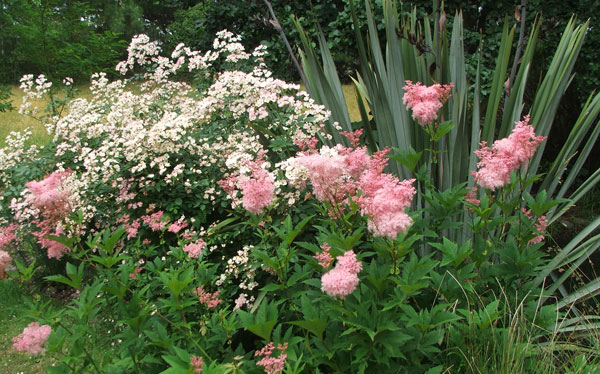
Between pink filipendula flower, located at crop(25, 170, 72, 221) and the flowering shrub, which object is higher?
pink filipendula flower, located at crop(25, 170, 72, 221)

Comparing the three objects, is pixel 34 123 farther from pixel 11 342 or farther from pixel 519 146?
pixel 519 146

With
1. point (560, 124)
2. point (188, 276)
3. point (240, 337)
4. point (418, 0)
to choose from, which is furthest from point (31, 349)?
point (560, 124)

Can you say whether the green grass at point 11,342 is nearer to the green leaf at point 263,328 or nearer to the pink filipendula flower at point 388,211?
the green leaf at point 263,328

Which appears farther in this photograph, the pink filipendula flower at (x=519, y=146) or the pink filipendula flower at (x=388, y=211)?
the pink filipendula flower at (x=519, y=146)

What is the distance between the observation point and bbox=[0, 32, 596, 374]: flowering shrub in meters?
1.71

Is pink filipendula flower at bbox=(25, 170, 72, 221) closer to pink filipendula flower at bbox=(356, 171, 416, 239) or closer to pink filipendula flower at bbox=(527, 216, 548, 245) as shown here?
pink filipendula flower at bbox=(356, 171, 416, 239)

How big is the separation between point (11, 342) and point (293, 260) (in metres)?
2.23

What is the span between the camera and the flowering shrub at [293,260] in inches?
67.2

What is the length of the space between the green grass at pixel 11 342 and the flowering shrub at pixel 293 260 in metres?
0.42

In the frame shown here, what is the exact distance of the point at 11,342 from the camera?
3482mm

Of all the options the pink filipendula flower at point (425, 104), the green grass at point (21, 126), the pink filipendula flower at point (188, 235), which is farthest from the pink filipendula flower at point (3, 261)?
the green grass at point (21, 126)

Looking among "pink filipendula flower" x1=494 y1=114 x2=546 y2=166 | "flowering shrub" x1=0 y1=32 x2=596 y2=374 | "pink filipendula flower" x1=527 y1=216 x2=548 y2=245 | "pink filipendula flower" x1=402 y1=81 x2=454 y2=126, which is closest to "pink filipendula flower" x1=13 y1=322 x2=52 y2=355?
"flowering shrub" x1=0 y1=32 x2=596 y2=374

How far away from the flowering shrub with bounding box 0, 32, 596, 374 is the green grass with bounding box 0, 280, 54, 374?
42 centimetres

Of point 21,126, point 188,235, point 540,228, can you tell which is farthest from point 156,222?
point 21,126
